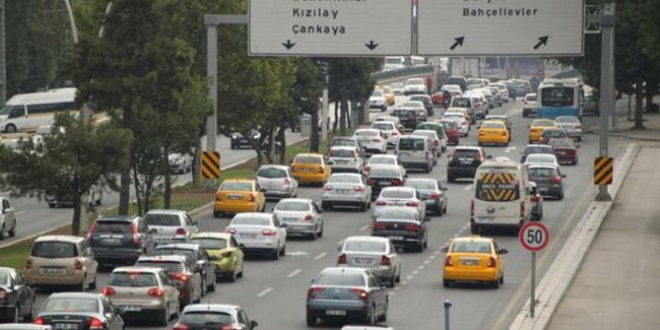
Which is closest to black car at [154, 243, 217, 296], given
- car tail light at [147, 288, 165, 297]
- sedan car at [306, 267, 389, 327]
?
Answer: car tail light at [147, 288, 165, 297]

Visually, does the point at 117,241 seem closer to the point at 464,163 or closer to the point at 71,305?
the point at 71,305

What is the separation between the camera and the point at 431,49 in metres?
64.7

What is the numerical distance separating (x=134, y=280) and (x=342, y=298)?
14.3ft

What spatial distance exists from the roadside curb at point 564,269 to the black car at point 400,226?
4298mm

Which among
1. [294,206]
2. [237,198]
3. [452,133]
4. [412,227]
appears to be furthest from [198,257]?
[452,133]

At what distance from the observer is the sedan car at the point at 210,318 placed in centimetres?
3503

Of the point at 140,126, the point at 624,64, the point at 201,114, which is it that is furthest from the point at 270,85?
the point at 624,64

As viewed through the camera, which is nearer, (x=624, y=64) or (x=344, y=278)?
(x=344, y=278)

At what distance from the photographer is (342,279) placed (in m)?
41.8

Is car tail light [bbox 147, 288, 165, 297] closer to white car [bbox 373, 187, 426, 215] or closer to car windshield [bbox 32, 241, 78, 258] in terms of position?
car windshield [bbox 32, 241, 78, 258]

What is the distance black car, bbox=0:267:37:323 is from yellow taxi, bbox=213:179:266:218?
26.7 meters

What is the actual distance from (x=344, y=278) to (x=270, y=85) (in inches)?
1648

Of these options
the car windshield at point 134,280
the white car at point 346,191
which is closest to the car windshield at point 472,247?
the car windshield at point 134,280

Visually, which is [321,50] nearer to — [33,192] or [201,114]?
[201,114]
